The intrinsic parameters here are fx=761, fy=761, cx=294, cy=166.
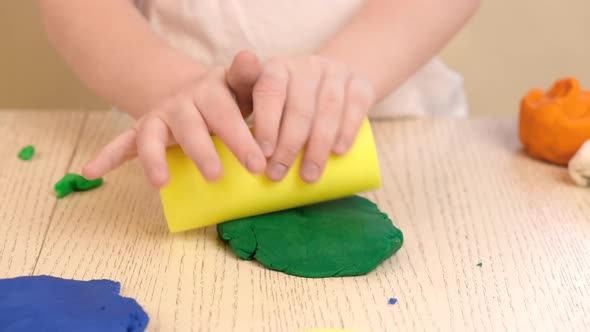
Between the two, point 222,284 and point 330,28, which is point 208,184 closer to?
point 222,284

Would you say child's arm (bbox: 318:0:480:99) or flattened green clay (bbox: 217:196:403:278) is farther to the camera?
child's arm (bbox: 318:0:480:99)

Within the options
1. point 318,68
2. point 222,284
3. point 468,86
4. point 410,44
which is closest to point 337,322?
point 222,284

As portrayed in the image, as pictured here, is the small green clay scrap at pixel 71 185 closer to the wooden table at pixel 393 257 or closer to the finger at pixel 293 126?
the wooden table at pixel 393 257

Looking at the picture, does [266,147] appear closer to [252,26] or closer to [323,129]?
[323,129]

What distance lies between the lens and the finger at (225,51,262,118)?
529 mm

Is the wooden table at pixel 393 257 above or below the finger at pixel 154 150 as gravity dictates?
below

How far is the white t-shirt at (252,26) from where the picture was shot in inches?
31.4

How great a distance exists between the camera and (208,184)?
0.54 m

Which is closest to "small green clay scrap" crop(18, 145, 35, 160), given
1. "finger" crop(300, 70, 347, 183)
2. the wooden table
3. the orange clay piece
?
the wooden table

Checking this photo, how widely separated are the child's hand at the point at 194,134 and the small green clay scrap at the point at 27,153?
188 millimetres

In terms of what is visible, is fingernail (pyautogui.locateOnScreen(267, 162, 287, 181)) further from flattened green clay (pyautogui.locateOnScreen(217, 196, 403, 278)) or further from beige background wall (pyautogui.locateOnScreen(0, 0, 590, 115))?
beige background wall (pyautogui.locateOnScreen(0, 0, 590, 115))

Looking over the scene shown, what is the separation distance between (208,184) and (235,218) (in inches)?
1.3

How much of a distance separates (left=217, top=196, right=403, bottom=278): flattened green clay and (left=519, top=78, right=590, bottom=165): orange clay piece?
0.69ft

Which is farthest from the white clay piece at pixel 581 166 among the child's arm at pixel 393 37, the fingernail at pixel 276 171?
the fingernail at pixel 276 171
